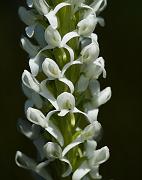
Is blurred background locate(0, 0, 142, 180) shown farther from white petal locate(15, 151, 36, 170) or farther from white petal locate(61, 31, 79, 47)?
white petal locate(61, 31, 79, 47)

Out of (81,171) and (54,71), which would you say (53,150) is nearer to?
(81,171)

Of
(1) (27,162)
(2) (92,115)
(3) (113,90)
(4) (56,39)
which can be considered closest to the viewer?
(4) (56,39)

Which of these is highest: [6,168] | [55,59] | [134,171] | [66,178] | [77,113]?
[55,59]

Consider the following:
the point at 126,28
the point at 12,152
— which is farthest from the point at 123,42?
the point at 12,152

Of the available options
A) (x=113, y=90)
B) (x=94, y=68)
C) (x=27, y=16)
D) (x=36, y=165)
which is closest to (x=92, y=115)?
(x=94, y=68)

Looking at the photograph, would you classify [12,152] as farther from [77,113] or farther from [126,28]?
[77,113]

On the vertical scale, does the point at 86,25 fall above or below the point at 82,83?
above

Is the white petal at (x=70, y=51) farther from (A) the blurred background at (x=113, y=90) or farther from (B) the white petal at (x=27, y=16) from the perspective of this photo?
(A) the blurred background at (x=113, y=90)
